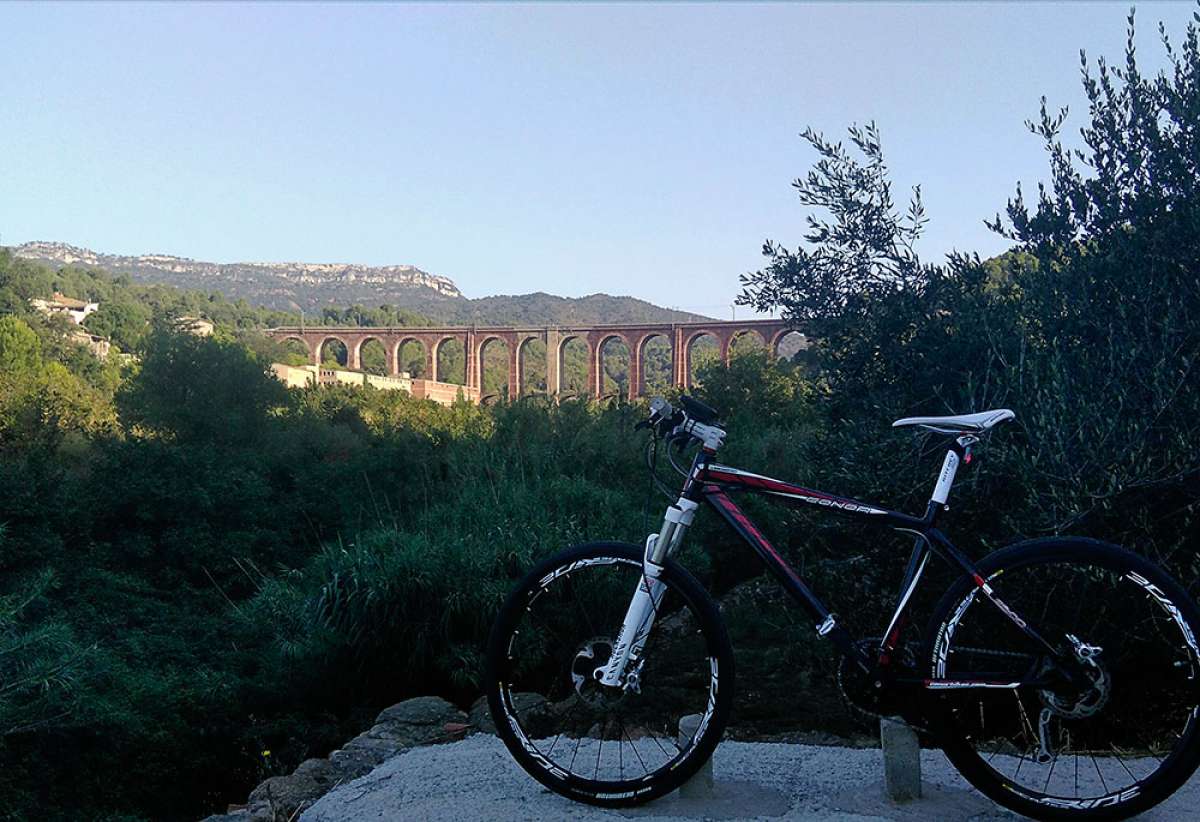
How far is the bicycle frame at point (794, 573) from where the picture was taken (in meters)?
2.97

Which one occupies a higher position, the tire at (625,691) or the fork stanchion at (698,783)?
the tire at (625,691)

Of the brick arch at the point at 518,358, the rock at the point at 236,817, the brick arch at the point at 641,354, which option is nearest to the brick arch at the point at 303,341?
the brick arch at the point at 518,358

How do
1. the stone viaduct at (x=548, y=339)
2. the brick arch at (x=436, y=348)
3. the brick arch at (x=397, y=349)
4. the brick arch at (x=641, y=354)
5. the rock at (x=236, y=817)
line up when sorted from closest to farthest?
1. the rock at (x=236, y=817)
2. the stone viaduct at (x=548, y=339)
3. the brick arch at (x=641, y=354)
4. the brick arch at (x=436, y=348)
5. the brick arch at (x=397, y=349)

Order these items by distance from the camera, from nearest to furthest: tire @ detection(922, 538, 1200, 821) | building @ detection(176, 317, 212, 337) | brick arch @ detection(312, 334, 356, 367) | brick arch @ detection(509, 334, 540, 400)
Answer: tire @ detection(922, 538, 1200, 821) < building @ detection(176, 317, 212, 337) < brick arch @ detection(509, 334, 540, 400) < brick arch @ detection(312, 334, 356, 367)

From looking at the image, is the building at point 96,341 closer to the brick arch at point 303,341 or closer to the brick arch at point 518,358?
the brick arch at point 303,341

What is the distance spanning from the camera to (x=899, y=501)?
4.71 metres

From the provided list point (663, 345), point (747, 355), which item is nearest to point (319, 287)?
point (663, 345)

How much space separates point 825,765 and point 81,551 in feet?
40.2

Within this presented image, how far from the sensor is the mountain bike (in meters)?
2.93

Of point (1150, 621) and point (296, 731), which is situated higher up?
point (1150, 621)

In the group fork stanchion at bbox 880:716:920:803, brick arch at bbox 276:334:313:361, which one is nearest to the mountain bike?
fork stanchion at bbox 880:716:920:803

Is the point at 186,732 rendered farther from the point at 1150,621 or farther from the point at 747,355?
the point at 747,355

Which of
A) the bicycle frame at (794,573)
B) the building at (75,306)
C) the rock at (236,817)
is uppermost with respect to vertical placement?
the building at (75,306)

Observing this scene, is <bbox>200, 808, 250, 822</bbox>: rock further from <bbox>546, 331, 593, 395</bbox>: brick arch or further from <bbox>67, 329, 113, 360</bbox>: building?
<bbox>546, 331, 593, 395</bbox>: brick arch
